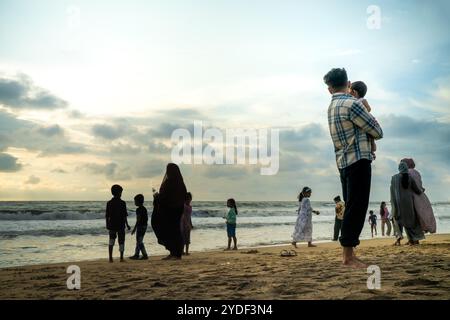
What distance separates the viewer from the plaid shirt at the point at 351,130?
426cm

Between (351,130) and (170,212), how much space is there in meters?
5.58

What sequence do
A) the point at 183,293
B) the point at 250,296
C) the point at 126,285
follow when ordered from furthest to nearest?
the point at 126,285 < the point at 183,293 < the point at 250,296

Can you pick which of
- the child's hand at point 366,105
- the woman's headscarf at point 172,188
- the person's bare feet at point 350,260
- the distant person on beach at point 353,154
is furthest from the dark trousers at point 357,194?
the woman's headscarf at point 172,188

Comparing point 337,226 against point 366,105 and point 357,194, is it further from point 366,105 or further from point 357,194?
point 357,194

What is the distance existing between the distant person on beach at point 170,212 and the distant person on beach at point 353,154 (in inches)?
203

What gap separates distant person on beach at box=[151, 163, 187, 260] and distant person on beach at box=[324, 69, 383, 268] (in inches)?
203

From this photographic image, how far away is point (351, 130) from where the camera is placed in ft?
14.3

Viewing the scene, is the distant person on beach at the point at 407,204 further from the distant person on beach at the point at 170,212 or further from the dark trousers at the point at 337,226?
the dark trousers at the point at 337,226

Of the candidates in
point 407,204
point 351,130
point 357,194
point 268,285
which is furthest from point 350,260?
point 407,204
